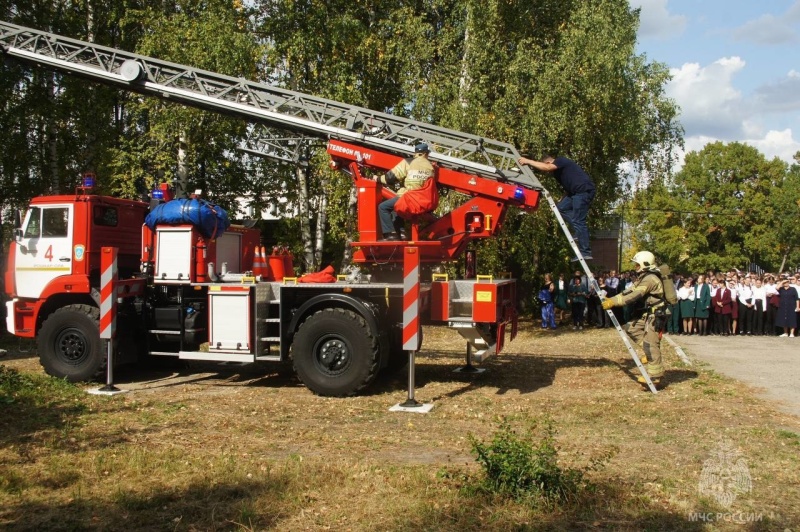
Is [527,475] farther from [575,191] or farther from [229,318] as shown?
[229,318]

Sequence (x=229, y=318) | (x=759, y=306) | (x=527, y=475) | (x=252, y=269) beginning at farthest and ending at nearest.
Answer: (x=759, y=306)
(x=252, y=269)
(x=229, y=318)
(x=527, y=475)

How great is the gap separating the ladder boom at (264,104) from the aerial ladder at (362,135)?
2 centimetres

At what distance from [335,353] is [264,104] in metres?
4.12

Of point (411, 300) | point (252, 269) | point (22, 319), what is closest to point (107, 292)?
point (22, 319)

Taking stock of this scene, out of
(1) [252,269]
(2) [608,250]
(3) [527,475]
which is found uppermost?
(2) [608,250]

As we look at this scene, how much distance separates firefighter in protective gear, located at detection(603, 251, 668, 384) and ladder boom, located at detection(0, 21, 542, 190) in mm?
1994

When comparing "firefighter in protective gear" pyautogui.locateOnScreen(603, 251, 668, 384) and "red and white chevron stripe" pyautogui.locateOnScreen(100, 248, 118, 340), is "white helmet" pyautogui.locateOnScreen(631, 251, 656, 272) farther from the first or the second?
"red and white chevron stripe" pyautogui.locateOnScreen(100, 248, 118, 340)

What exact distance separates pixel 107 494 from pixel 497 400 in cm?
522

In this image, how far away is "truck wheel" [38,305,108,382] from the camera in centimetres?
1042

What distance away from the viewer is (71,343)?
1056cm

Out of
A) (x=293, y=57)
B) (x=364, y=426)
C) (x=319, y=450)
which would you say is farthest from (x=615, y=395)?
(x=293, y=57)

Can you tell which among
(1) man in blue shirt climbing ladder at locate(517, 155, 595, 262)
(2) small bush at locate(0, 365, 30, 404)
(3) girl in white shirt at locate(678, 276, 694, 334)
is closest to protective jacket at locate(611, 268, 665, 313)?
(1) man in blue shirt climbing ladder at locate(517, 155, 595, 262)

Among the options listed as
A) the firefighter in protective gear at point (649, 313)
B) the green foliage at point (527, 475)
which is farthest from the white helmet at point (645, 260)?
the green foliage at point (527, 475)

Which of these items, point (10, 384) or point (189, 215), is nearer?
point (10, 384)
